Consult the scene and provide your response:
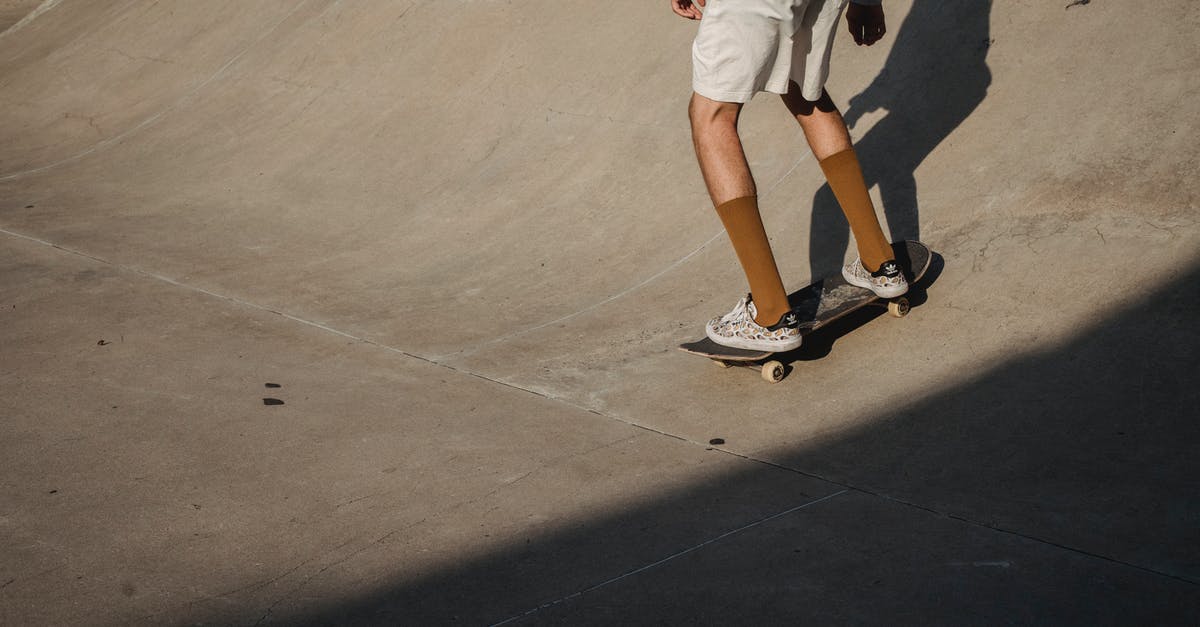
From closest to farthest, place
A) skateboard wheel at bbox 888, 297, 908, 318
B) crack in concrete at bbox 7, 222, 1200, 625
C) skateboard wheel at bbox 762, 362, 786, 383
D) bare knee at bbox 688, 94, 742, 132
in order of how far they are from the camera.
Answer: crack in concrete at bbox 7, 222, 1200, 625 < bare knee at bbox 688, 94, 742, 132 < skateboard wheel at bbox 762, 362, 786, 383 < skateboard wheel at bbox 888, 297, 908, 318

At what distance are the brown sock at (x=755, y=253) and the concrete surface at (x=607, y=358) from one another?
0.27 metres

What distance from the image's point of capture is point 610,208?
4.70 meters

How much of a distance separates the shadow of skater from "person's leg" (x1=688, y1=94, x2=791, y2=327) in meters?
0.76

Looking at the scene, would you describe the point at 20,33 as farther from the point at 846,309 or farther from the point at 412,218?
the point at 846,309

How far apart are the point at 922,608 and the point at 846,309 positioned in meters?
1.42

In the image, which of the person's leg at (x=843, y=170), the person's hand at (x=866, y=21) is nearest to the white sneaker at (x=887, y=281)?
the person's leg at (x=843, y=170)

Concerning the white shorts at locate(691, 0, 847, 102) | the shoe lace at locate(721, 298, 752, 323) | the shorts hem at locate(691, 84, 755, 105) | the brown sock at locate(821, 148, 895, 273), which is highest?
the white shorts at locate(691, 0, 847, 102)

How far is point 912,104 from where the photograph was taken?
4477mm

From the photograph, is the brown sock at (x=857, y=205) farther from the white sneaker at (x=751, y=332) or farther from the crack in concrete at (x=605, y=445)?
the crack in concrete at (x=605, y=445)

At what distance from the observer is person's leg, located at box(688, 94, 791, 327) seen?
3125 millimetres

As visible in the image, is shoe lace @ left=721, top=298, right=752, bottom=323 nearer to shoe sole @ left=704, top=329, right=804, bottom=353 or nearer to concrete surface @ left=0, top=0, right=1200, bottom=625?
shoe sole @ left=704, top=329, right=804, bottom=353

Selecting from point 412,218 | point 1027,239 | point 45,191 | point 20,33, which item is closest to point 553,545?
point 1027,239

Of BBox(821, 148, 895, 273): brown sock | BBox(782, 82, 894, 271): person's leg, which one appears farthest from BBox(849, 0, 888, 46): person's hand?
BBox(821, 148, 895, 273): brown sock

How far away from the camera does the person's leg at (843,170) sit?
3.35 meters
